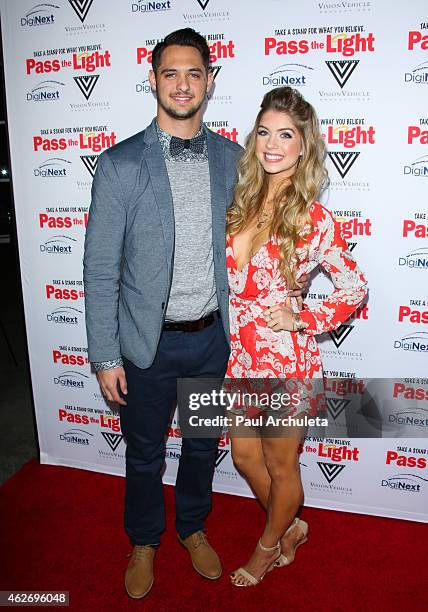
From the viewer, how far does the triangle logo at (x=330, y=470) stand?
301 cm

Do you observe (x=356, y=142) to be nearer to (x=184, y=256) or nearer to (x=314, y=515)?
(x=184, y=256)

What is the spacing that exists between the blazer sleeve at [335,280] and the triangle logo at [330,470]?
1.19 m

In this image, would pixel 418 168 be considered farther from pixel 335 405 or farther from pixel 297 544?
pixel 297 544

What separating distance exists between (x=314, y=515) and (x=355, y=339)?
1.07 m

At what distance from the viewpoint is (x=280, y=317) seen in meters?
2.05

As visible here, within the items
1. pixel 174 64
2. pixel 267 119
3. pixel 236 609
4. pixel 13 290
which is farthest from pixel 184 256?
pixel 13 290

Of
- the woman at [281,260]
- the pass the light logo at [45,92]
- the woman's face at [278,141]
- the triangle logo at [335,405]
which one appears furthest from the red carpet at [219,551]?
the pass the light logo at [45,92]

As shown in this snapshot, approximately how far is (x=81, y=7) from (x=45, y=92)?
489 mm

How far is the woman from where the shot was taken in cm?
201

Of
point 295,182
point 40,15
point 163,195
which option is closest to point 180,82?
point 163,195

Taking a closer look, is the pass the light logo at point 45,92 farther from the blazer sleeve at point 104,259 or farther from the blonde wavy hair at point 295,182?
the blonde wavy hair at point 295,182

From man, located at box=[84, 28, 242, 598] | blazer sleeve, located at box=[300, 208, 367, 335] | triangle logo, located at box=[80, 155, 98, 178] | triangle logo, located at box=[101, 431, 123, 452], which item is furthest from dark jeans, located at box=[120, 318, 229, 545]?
triangle logo, located at box=[80, 155, 98, 178]

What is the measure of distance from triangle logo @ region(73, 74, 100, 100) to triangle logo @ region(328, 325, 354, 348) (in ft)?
6.18

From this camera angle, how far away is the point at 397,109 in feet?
8.05
